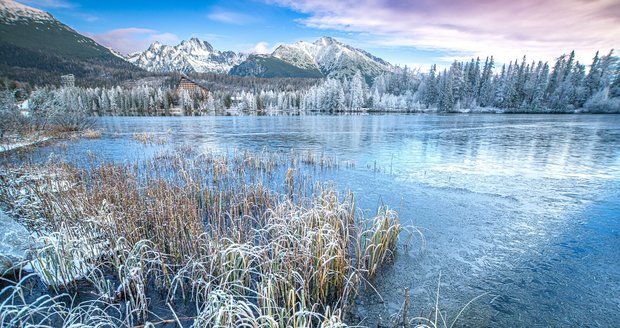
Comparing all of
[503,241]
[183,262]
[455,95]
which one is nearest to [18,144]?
[183,262]

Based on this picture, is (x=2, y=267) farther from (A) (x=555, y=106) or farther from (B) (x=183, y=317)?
(A) (x=555, y=106)

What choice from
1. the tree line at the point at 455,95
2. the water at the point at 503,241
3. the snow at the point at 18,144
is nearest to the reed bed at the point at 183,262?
the water at the point at 503,241

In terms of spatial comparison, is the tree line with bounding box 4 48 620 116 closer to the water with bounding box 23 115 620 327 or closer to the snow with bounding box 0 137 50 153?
the snow with bounding box 0 137 50 153

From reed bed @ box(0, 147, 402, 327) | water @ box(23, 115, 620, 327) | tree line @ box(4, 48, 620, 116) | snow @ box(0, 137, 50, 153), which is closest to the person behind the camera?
reed bed @ box(0, 147, 402, 327)

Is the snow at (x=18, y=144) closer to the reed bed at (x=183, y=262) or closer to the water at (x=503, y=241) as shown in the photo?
the reed bed at (x=183, y=262)

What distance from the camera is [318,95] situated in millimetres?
116438

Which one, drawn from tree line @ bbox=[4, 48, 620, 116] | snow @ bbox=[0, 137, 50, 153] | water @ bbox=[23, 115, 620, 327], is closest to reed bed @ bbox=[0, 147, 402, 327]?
water @ bbox=[23, 115, 620, 327]

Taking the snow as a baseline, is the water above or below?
below

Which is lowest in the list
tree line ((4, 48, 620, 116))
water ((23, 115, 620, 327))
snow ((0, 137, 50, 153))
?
water ((23, 115, 620, 327))

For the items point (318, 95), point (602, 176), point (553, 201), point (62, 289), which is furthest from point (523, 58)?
point (62, 289)

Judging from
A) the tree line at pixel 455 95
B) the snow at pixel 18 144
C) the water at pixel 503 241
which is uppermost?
the tree line at pixel 455 95

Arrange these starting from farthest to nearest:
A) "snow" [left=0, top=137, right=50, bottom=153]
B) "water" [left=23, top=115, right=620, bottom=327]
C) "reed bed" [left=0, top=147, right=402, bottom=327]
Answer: "snow" [left=0, top=137, right=50, bottom=153] < "water" [left=23, top=115, right=620, bottom=327] < "reed bed" [left=0, top=147, right=402, bottom=327]

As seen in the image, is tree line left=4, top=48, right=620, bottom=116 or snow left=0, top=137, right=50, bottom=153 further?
tree line left=4, top=48, right=620, bottom=116

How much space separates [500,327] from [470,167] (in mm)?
15125
